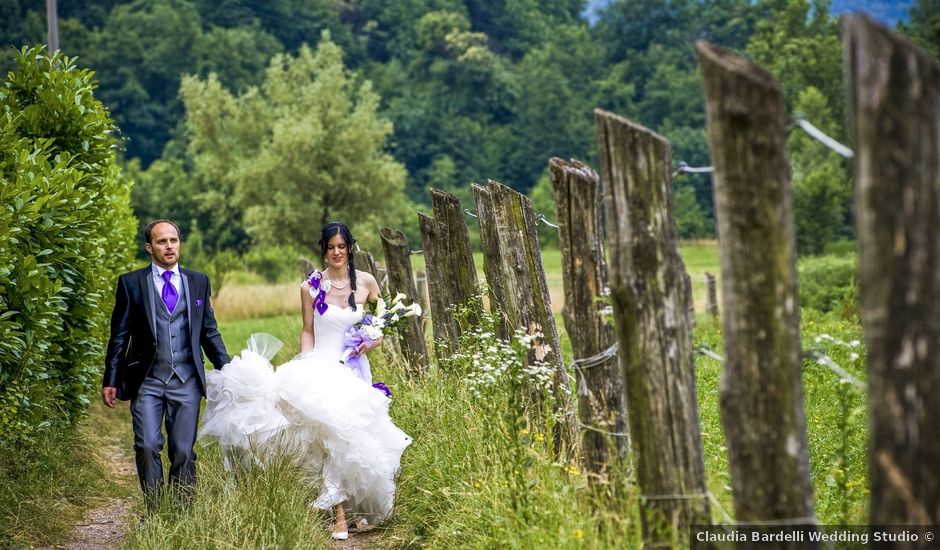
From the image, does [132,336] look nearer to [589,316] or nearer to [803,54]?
[589,316]

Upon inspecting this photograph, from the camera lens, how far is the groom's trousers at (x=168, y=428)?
7836mm

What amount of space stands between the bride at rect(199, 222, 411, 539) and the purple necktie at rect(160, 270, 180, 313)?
0.59m

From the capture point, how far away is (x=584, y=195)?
5895mm

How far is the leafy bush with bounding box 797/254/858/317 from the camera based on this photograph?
23.6 meters

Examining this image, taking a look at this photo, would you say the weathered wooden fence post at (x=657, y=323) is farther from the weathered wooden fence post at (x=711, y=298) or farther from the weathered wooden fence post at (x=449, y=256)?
the weathered wooden fence post at (x=711, y=298)

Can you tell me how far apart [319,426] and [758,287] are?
4.67m

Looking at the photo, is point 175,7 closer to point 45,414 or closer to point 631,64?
point 631,64

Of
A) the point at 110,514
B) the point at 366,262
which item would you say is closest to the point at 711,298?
the point at 366,262

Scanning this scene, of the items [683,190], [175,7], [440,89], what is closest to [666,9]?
[440,89]

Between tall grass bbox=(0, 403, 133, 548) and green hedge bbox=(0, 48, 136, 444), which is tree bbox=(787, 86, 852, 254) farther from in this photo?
tall grass bbox=(0, 403, 133, 548)

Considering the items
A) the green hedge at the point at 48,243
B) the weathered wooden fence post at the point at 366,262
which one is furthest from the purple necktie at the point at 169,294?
the weathered wooden fence post at the point at 366,262

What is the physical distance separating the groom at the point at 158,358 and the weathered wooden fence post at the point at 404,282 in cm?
361

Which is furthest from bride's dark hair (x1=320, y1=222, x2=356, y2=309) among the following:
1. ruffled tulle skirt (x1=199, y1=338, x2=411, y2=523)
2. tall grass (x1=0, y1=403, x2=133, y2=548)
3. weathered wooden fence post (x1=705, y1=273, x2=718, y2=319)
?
weathered wooden fence post (x1=705, y1=273, x2=718, y2=319)

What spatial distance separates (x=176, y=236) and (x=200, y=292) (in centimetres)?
40
